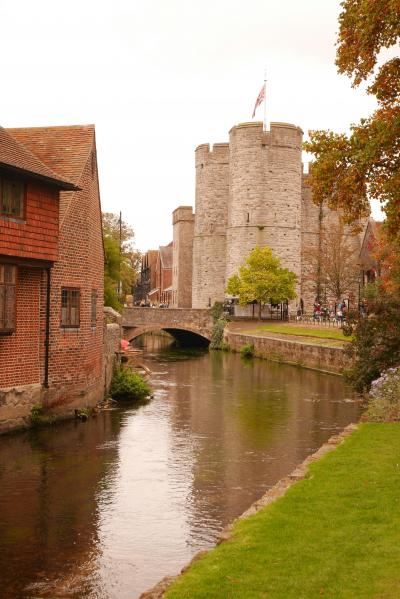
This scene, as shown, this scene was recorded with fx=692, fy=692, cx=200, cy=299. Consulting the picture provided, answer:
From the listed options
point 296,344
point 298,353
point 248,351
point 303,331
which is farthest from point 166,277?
point 298,353

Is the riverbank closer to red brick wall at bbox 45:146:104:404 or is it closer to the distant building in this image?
red brick wall at bbox 45:146:104:404

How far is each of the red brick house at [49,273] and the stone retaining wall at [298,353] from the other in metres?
14.4

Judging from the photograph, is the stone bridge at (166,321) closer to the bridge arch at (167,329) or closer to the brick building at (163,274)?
the bridge arch at (167,329)

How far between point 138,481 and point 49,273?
24.3ft

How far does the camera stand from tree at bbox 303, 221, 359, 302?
65.1 metres

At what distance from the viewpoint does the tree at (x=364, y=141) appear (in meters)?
14.7

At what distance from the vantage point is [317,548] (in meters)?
7.88

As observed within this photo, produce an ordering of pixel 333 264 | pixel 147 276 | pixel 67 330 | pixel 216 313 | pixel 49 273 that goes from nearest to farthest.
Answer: pixel 49 273 → pixel 67 330 → pixel 216 313 → pixel 333 264 → pixel 147 276

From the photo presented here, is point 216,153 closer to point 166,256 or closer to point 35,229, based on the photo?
point 166,256

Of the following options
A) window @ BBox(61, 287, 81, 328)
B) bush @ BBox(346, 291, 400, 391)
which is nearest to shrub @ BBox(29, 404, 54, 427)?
window @ BBox(61, 287, 81, 328)

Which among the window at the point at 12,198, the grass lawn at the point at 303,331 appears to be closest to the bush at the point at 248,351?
the grass lawn at the point at 303,331

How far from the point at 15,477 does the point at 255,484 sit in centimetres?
516

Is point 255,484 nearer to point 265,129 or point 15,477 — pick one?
point 15,477

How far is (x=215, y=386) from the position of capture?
3216 centimetres
